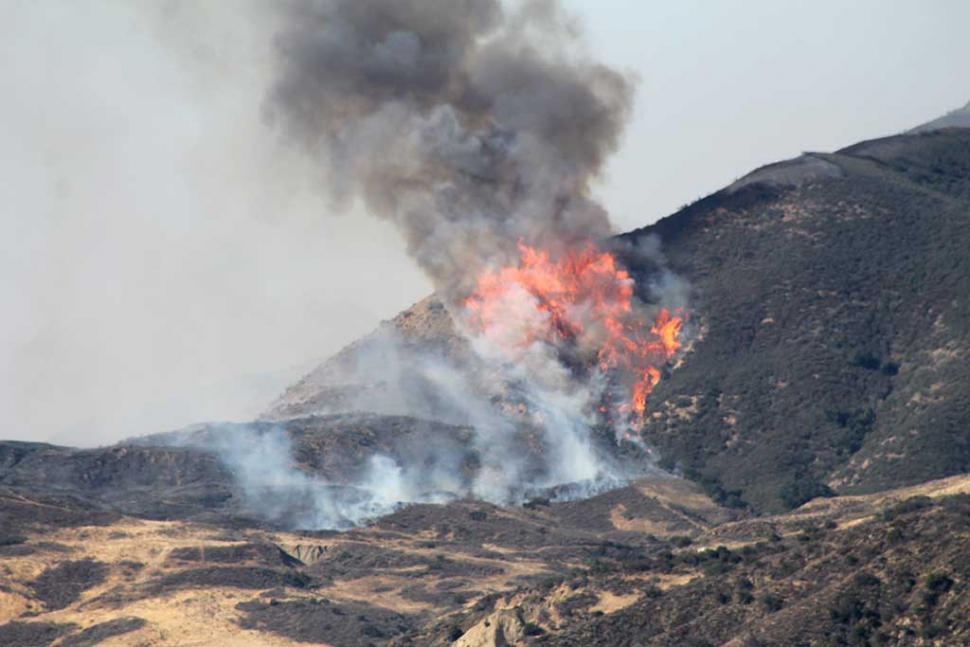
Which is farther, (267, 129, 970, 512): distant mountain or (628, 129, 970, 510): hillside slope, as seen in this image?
(628, 129, 970, 510): hillside slope

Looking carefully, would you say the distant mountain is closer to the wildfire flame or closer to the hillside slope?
the hillside slope

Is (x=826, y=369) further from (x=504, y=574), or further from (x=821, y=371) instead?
(x=504, y=574)

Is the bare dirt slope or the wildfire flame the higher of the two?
the wildfire flame

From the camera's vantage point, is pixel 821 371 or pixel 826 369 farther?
pixel 826 369

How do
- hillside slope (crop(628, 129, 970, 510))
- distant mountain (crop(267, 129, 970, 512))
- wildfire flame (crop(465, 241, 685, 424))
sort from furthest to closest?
wildfire flame (crop(465, 241, 685, 424)), hillside slope (crop(628, 129, 970, 510)), distant mountain (crop(267, 129, 970, 512))

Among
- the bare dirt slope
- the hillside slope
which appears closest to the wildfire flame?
the hillside slope

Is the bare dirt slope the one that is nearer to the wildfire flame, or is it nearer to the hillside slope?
the hillside slope

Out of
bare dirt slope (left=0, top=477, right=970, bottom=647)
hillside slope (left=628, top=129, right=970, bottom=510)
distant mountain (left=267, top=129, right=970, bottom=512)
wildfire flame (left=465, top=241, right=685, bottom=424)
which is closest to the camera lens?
bare dirt slope (left=0, top=477, right=970, bottom=647)

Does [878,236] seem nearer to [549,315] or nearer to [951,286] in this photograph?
[951,286]

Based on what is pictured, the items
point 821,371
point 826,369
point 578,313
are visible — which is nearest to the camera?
point 821,371

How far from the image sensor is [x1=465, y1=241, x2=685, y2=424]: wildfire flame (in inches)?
7077

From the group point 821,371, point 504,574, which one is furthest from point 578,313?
point 504,574

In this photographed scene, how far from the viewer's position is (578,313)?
181 meters

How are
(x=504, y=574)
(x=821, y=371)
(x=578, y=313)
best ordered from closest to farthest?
(x=504, y=574), (x=821, y=371), (x=578, y=313)
